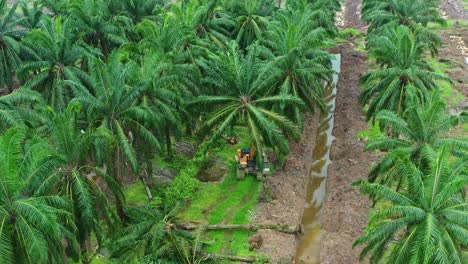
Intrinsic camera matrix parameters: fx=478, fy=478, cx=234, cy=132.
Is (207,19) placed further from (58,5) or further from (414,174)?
(414,174)

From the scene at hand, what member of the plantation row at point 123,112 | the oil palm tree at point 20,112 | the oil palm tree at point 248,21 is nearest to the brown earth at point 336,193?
the plantation row at point 123,112

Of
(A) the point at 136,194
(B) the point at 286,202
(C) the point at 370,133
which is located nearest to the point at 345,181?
(B) the point at 286,202

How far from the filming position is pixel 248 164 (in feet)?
98.3

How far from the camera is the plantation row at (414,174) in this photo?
1689 centimetres

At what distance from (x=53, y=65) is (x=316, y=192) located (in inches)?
694

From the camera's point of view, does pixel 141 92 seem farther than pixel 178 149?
No

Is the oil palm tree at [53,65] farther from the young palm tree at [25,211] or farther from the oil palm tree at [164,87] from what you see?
the young palm tree at [25,211]

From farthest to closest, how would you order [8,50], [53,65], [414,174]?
[8,50] < [53,65] < [414,174]

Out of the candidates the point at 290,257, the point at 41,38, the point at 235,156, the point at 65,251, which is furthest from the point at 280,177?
the point at 41,38

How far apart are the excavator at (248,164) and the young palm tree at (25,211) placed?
13.7 metres

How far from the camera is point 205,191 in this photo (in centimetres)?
2823

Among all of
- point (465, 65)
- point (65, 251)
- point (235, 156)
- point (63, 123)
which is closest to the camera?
point (63, 123)

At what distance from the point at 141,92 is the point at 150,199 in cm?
659

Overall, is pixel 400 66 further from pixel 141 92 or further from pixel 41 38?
pixel 41 38
